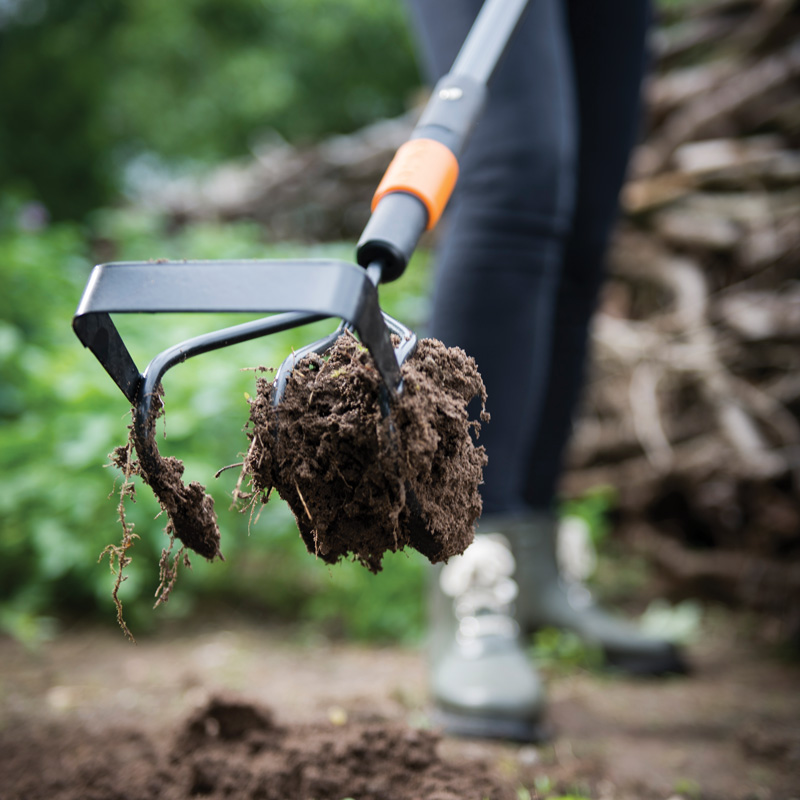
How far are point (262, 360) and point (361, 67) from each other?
13224mm

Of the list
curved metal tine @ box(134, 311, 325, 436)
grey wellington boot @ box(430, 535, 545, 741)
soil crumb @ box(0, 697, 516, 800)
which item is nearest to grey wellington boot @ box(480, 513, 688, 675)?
grey wellington boot @ box(430, 535, 545, 741)

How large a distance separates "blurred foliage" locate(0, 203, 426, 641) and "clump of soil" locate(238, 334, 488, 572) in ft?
3.06

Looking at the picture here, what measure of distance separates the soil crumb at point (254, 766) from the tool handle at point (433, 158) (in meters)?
0.62

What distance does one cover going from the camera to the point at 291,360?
2.55ft

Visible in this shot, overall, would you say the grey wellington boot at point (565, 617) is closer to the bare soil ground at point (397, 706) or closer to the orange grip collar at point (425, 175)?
the bare soil ground at point (397, 706)

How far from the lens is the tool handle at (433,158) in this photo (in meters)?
0.73

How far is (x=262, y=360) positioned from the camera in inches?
87.9

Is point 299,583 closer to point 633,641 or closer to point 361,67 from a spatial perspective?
point 633,641

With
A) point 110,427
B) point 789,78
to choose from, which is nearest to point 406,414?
point 110,427

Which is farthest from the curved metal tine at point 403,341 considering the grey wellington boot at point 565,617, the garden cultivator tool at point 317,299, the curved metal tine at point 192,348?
the grey wellington boot at point 565,617

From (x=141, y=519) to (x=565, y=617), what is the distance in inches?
43.6

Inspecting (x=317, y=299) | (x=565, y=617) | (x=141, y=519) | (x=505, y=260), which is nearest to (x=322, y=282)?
(x=317, y=299)

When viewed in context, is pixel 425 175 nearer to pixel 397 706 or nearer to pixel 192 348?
pixel 192 348

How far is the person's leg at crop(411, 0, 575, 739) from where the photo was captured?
1293 millimetres
